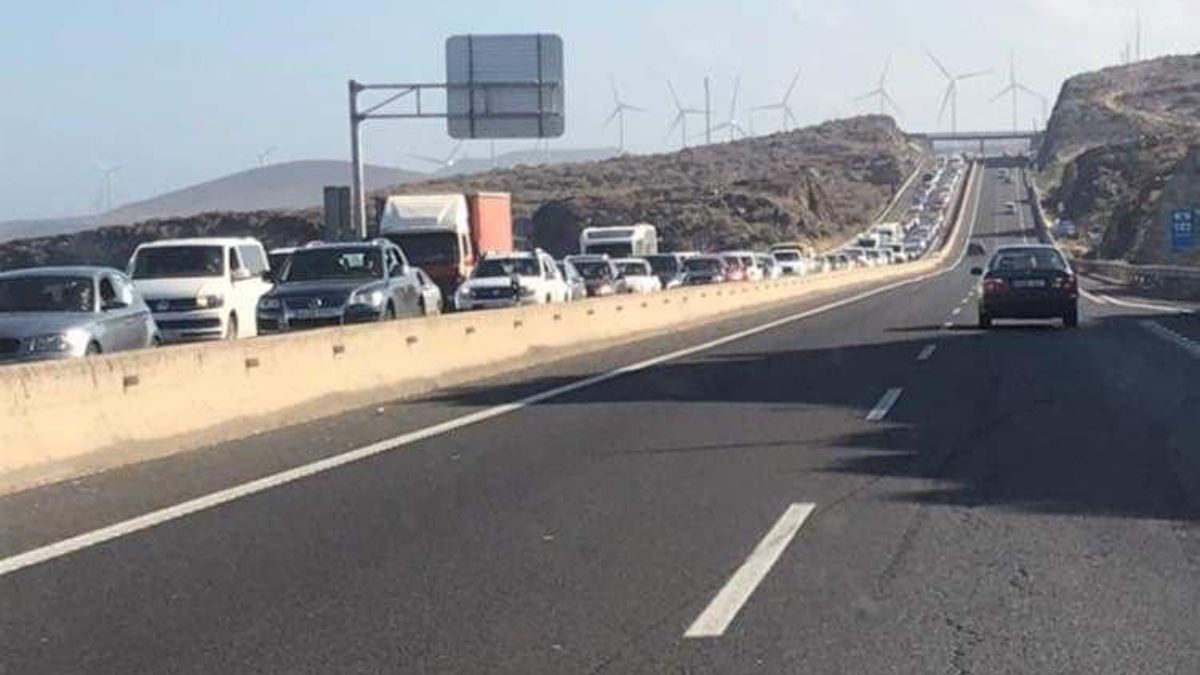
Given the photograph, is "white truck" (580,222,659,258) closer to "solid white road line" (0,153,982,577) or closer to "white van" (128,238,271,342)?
"white van" (128,238,271,342)

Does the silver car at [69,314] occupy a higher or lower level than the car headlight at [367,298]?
higher

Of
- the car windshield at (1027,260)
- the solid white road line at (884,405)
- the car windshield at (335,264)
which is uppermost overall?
the car windshield at (335,264)

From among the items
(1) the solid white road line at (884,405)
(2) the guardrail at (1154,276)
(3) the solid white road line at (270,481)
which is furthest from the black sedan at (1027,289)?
(2) the guardrail at (1154,276)

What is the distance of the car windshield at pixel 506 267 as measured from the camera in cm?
4275

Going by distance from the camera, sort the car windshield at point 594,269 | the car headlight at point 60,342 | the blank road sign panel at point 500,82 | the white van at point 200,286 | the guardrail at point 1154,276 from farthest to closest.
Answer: the guardrail at point 1154,276 < the blank road sign panel at point 500,82 < the car windshield at point 594,269 < the white van at point 200,286 < the car headlight at point 60,342

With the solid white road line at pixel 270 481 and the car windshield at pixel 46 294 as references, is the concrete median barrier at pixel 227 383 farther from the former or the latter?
the car windshield at pixel 46 294

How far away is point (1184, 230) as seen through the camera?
7075 cm

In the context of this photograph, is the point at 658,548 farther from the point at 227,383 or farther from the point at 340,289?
the point at 340,289

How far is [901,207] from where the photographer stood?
587ft

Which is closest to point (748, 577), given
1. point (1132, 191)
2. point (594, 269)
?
point (594, 269)

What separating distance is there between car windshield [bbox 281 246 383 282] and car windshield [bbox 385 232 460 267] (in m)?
13.8

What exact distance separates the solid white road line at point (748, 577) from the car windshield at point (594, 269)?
39.7 meters

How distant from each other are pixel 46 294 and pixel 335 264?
919 centimetres

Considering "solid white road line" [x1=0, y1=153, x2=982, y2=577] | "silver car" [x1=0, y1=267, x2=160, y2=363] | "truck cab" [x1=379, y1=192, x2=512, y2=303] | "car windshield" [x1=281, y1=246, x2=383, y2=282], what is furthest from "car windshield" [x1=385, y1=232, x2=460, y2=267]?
"silver car" [x1=0, y1=267, x2=160, y2=363]
